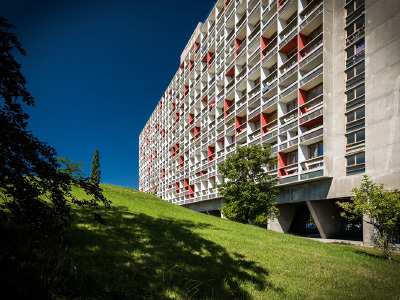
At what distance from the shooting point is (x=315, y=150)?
72.1ft

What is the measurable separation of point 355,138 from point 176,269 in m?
19.1

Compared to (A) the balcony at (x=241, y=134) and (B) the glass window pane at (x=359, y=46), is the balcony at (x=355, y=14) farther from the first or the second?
(A) the balcony at (x=241, y=134)

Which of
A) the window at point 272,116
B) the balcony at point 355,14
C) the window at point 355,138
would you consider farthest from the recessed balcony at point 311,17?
the window at point 355,138

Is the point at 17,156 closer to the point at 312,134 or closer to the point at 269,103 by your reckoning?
the point at 312,134

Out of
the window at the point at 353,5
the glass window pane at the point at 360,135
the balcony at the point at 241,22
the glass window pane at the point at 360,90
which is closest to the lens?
the glass window pane at the point at 360,135

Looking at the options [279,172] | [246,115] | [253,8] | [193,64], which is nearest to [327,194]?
[279,172]

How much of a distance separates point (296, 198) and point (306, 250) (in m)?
14.4

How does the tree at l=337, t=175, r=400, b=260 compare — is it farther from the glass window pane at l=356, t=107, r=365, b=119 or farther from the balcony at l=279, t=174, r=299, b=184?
Result: the balcony at l=279, t=174, r=299, b=184

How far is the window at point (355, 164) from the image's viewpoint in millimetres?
18531

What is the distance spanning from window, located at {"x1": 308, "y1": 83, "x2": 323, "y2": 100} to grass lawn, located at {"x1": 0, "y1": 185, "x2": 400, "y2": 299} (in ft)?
54.2

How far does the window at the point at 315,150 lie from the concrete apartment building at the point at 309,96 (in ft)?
0.30

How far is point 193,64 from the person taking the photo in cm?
4891

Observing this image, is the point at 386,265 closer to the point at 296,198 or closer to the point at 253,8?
the point at 296,198

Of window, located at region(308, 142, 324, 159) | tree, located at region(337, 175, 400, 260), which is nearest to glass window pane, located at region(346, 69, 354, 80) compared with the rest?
window, located at region(308, 142, 324, 159)
